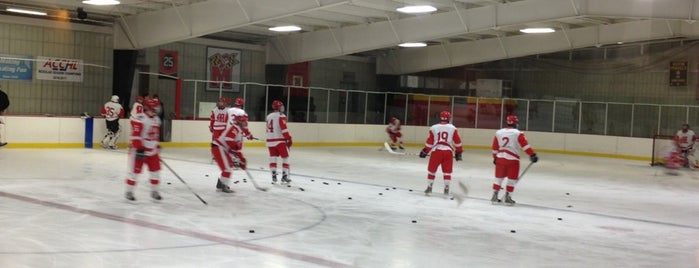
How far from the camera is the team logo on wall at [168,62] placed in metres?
23.8

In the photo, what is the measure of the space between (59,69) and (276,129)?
35.4 feet

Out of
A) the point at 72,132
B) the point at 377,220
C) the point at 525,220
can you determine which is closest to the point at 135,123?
the point at 377,220

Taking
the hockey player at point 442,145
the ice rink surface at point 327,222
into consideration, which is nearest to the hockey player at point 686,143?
the ice rink surface at point 327,222

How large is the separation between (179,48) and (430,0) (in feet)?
30.3

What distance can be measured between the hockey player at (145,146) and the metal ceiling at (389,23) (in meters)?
7.73

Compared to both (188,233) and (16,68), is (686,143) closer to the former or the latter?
(188,233)

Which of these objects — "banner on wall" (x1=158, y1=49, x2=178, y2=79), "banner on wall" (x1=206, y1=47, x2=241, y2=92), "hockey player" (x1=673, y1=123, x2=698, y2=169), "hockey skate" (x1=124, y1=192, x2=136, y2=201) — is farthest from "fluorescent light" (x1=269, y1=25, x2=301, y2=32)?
"hockey skate" (x1=124, y1=192, x2=136, y2=201)

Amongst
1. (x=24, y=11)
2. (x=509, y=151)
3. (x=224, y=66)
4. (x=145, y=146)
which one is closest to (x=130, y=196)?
(x=145, y=146)

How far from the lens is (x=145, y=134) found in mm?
9672

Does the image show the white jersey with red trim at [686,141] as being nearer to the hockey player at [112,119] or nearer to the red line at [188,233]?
→ the hockey player at [112,119]

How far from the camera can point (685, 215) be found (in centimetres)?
1100

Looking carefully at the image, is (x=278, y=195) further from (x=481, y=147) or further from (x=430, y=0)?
(x=481, y=147)

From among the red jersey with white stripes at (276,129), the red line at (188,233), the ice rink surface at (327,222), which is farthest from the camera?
the red jersey with white stripes at (276,129)

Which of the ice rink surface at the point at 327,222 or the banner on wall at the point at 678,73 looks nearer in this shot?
the ice rink surface at the point at 327,222
